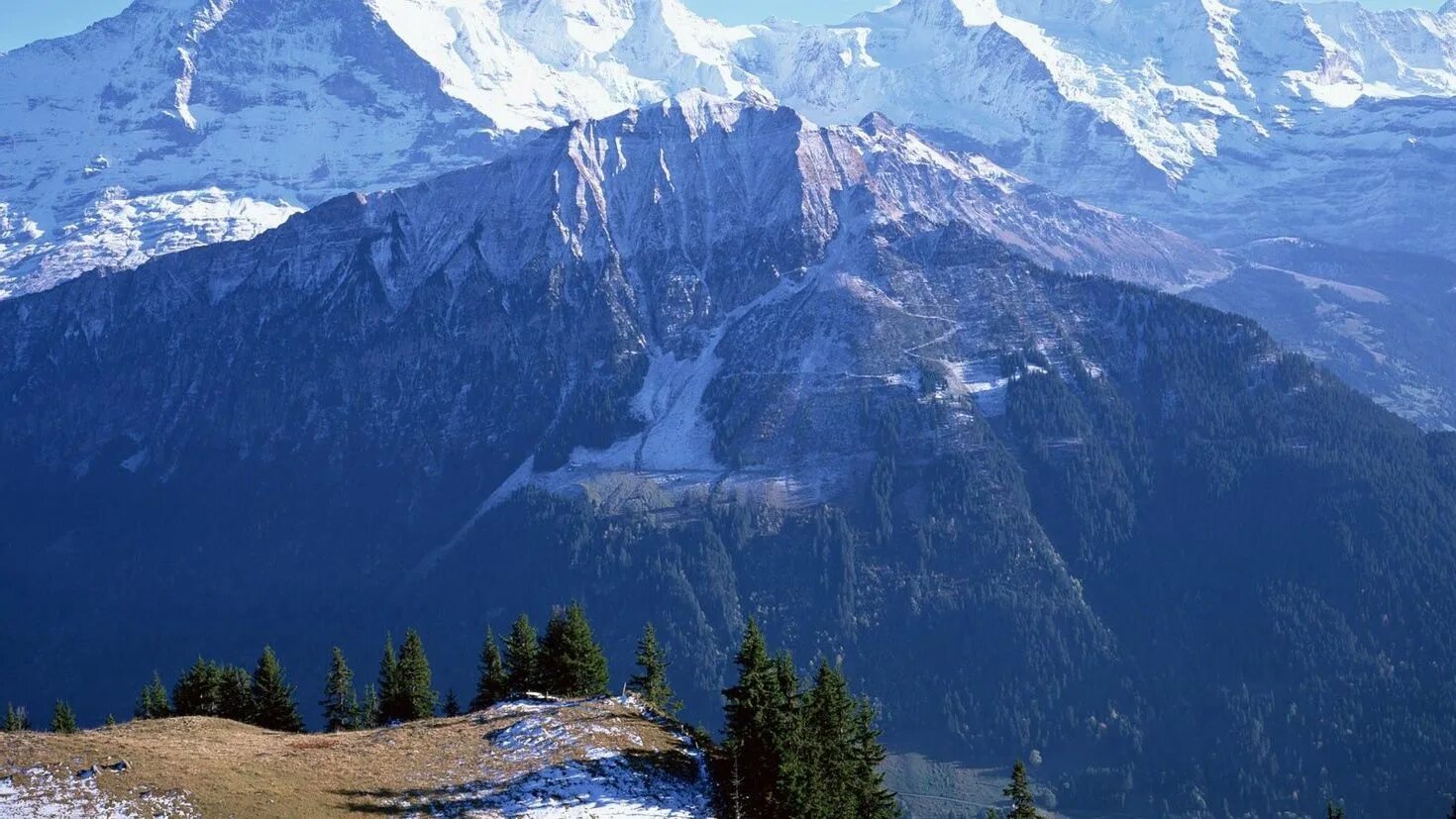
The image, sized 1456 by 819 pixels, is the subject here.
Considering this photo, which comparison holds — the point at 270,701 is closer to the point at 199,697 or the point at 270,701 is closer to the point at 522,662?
the point at 199,697

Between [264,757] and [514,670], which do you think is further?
[514,670]

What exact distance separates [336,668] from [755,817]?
62.2 meters

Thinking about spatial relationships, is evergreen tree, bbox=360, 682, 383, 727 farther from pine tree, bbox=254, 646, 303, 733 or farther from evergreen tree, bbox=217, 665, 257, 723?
evergreen tree, bbox=217, 665, 257, 723

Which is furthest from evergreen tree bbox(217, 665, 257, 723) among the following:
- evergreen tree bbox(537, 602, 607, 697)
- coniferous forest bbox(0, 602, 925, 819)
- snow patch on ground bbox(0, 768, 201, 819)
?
snow patch on ground bbox(0, 768, 201, 819)

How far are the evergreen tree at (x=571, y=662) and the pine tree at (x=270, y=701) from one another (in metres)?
28.2

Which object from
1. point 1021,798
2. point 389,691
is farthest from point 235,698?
point 1021,798

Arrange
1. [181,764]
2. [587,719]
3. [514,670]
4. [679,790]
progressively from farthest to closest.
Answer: [514,670] < [587,719] < [679,790] < [181,764]

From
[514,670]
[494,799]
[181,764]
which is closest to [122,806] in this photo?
[181,764]

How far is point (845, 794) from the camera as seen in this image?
111 m

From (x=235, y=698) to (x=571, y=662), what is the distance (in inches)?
1495

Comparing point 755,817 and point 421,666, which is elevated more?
point 421,666

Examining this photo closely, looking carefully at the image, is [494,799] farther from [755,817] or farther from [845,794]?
[845,794]

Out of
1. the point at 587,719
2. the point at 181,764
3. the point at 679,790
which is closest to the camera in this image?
the point at 181,764

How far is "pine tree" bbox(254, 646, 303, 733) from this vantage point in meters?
150
